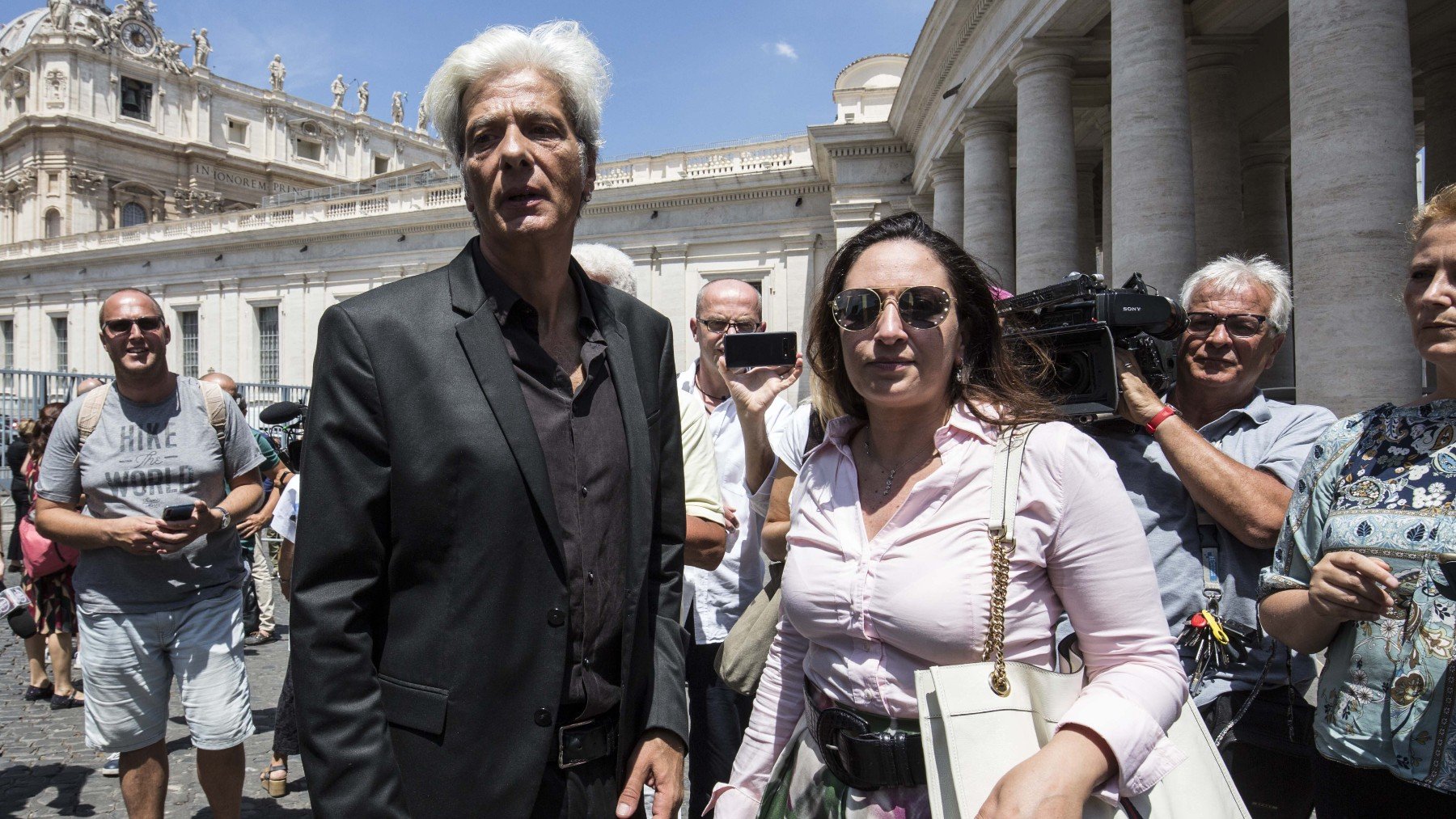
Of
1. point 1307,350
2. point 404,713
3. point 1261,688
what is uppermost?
point 1307,350

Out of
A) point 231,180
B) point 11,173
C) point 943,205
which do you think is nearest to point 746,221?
point 943,205

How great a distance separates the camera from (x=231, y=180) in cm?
5322

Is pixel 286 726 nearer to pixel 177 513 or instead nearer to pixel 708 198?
pixel 177 513

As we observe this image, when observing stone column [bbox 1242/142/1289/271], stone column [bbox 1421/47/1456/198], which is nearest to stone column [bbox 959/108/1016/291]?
stone column [bbox 1242/142/1289/271]

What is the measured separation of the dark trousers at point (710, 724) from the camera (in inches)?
128

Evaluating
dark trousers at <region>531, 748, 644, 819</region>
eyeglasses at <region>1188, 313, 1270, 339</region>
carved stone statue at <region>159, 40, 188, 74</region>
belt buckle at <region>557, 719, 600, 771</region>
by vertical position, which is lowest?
dark trousers at <region>531, 748, 644, 819</region>

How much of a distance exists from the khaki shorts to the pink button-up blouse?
2.76m

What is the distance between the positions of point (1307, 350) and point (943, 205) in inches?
478

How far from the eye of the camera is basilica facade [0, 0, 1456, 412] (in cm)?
646

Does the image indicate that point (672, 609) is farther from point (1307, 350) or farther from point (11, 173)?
point (11, 173)

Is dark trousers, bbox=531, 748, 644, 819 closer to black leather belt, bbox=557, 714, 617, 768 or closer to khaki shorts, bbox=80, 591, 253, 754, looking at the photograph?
black leather belt, bbox=557, 714, 617, 768

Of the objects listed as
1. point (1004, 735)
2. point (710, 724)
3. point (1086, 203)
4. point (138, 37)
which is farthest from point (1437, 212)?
point (138, 37)

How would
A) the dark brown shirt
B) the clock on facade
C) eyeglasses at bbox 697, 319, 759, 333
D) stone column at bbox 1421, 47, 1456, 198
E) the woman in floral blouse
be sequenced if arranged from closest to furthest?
the dark brown shirt, the woman in floral blouse, eyeglasses at bbox 697, 319, 759, 333, stone column at bbox 1421, 47, 1456, 198, the clock on facade

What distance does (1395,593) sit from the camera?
1941mm
